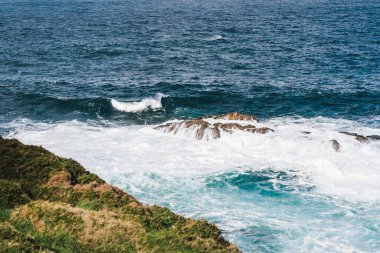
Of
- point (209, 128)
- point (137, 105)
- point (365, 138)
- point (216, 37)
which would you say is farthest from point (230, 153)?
point (216, 37)

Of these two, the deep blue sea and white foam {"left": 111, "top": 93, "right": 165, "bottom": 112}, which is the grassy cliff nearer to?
the deep blue sea

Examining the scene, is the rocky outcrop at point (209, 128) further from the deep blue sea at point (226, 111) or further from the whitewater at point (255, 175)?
the deep blue sea at point (226, 111)

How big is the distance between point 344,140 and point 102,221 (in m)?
28.7

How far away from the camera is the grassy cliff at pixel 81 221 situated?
1677 centimetres

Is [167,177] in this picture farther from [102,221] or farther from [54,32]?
[54,32]

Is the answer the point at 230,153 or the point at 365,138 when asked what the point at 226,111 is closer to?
the point at 230,153

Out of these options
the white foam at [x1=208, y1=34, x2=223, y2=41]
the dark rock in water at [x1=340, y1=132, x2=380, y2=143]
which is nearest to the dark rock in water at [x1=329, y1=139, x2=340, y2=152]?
the dark rock in water at [x1=340, y1=132, x2=380, y2=143]

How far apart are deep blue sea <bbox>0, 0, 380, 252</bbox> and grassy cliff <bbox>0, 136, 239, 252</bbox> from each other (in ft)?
24.7

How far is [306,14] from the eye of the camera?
14475 centimetres

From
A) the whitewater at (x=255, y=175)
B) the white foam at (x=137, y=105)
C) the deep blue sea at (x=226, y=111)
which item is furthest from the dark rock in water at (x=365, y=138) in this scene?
the white foam at (x=137, y=105)

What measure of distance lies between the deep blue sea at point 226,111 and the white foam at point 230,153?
0.46 ft

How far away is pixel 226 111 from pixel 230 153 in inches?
622

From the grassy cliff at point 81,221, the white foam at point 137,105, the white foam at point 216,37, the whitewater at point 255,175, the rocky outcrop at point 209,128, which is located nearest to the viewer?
the grassy cliff at point 81,221

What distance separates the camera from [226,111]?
5447cm
